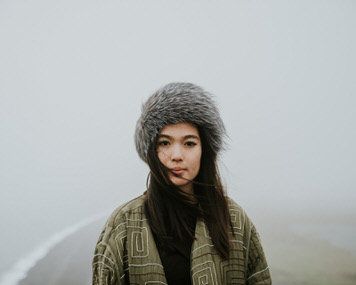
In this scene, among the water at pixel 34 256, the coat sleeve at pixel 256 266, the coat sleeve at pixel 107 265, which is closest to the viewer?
the coat sleeve at pixel 107 265

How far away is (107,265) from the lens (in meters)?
0.69

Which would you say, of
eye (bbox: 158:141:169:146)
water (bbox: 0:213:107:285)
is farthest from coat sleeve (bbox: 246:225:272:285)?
water (bbox: 0:213:107:285)

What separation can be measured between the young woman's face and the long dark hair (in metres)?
0.02

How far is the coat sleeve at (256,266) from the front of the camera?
815 millimetres

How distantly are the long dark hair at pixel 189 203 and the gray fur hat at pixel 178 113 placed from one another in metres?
0.03

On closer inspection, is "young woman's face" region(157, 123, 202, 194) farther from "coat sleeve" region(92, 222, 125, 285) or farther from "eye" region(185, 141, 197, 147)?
"coat sleeve" region(92, 222, 125, 285)

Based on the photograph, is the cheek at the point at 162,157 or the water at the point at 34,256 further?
the water at the point at 34,256

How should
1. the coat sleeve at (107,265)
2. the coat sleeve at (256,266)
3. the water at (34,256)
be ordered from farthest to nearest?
the water at (34,256), the coat sleeve at (256,266), the coat sleeve at (107,265)

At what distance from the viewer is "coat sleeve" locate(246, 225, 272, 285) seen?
82 cm

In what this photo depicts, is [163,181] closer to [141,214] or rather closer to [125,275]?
[141,214]

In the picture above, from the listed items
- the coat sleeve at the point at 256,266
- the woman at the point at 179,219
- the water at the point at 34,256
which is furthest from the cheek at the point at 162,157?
the water at the point at 34,256

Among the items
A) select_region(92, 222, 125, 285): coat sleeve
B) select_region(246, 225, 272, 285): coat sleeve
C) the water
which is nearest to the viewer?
select_region(92, 222, 125, 285): coat sleeve

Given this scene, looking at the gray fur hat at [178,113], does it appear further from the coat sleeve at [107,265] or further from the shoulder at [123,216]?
the coat sleeve at [107,265]

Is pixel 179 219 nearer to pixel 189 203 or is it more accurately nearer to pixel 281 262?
pixel 189 203
